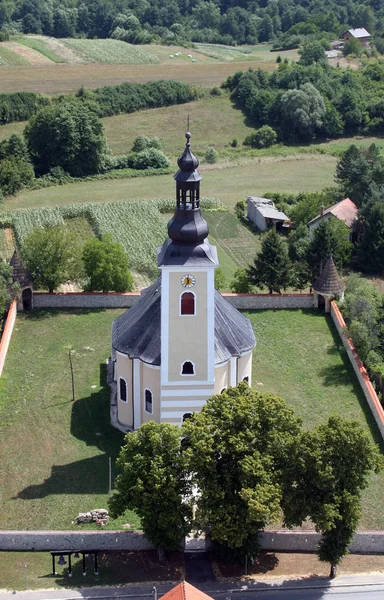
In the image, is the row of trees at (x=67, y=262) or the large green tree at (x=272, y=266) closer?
the row of trees at (x=67, y=262)

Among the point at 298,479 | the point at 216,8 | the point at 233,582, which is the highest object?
the point at 216,8

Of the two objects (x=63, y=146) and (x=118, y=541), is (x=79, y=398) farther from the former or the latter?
(x=63, y=146)

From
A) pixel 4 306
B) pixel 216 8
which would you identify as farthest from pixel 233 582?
pixel 216 8

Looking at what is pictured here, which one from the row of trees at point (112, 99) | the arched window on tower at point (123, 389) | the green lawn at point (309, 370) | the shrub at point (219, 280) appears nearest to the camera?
the arched window on tower at point (123, 389)

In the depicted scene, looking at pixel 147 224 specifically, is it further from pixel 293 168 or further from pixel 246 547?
pixel 246 547

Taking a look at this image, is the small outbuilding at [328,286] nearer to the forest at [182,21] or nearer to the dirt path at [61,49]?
the dirt path at [61,49]

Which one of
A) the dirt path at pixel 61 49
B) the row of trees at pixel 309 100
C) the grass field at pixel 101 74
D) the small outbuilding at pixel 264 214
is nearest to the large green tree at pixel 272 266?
the small outbuilding at pixel 264 214

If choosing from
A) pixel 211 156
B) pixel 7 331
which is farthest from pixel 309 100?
pixel 7 331
